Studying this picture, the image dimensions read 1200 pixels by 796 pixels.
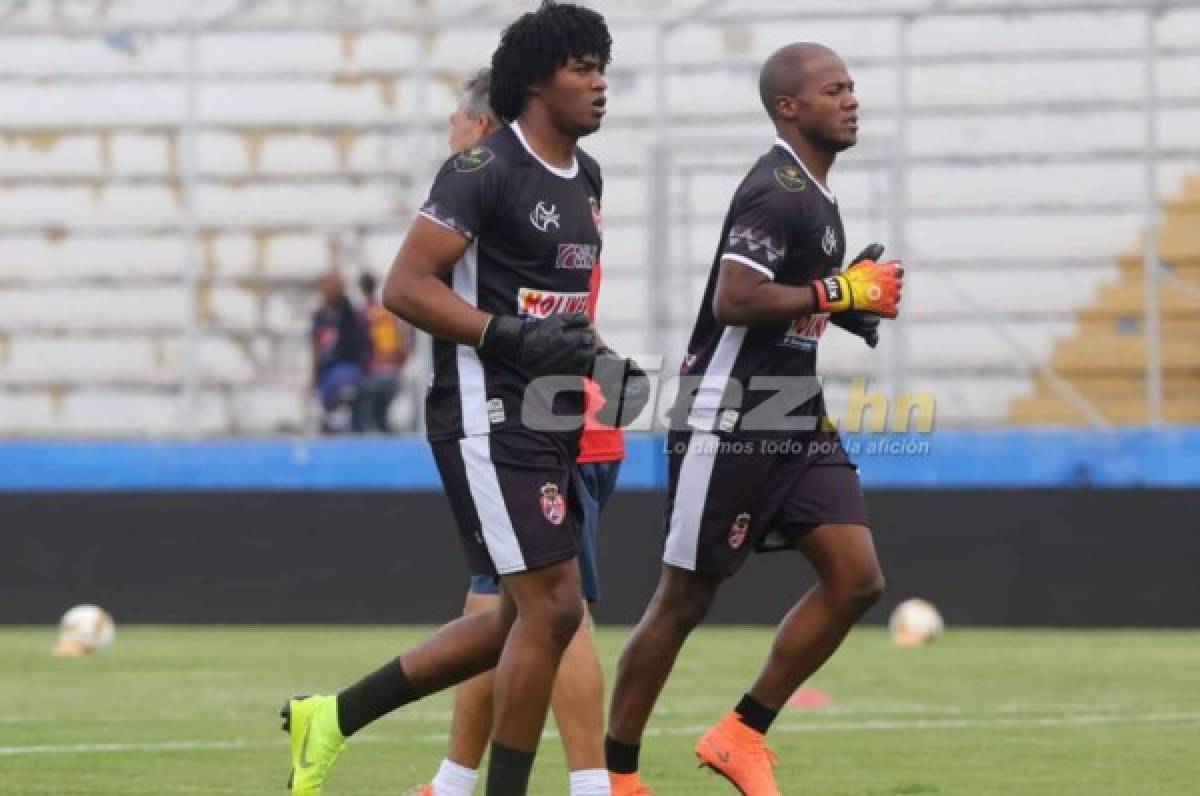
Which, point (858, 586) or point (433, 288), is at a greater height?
point (433, 288)

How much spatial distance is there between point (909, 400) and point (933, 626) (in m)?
2.86

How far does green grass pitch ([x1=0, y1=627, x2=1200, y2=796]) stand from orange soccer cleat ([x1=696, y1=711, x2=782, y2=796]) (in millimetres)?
466

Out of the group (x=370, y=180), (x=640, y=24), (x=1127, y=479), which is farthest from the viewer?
(x=370, y=180)

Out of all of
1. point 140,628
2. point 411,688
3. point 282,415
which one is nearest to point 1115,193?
point 282,415

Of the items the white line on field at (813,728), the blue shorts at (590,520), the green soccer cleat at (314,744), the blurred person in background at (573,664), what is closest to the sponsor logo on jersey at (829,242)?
the blurred person in background at (573,664)

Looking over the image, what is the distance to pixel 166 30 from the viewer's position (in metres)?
20.1

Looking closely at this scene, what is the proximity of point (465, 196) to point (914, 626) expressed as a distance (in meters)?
8.89

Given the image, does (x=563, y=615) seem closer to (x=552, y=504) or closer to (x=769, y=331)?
(x=552, y=504)

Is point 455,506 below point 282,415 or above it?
above

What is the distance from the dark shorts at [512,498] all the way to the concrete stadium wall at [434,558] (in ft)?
31.6

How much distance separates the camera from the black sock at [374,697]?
7543 mm

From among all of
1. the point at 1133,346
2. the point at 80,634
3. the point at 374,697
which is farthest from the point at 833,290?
the point at 1133,346

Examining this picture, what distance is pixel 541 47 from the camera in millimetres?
7270

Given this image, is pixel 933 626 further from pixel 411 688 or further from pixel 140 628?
pixel 411 688
